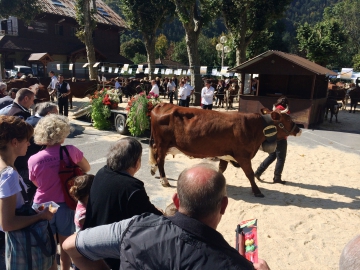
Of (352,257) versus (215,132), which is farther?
(215,132)

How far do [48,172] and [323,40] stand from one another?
2485cm

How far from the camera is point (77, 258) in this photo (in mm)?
1928

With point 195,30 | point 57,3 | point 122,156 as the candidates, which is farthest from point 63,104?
point 57,3

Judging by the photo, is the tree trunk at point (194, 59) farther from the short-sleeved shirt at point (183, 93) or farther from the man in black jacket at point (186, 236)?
the man in black jacket at point (186, 236)

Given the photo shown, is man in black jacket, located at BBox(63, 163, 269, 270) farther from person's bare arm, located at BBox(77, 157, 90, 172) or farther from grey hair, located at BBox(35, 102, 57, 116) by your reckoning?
grey hair, located at BBox(35, 102, 57, 116)

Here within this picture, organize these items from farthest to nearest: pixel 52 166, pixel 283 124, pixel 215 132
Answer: pixel 283 124 → pixel 215 132 → pixel 52 166

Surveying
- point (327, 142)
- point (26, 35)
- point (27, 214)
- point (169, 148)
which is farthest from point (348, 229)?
point (26, 35)

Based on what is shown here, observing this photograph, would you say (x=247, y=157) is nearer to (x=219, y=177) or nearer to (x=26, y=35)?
(x=219, y=177)

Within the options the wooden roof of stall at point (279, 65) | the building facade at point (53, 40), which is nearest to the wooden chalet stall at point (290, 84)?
the wooden roof of stall at point (279, 65)

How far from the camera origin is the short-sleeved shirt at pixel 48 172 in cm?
279

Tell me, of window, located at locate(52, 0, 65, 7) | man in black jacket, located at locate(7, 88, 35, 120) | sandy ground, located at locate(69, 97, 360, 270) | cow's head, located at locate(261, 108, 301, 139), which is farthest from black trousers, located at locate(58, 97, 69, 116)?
window, located at locate(52, 0, 65, 7)

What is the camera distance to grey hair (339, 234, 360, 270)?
1.08 metres

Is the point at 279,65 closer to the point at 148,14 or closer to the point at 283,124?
the point at 283,124

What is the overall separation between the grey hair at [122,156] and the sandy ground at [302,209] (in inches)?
95.6
